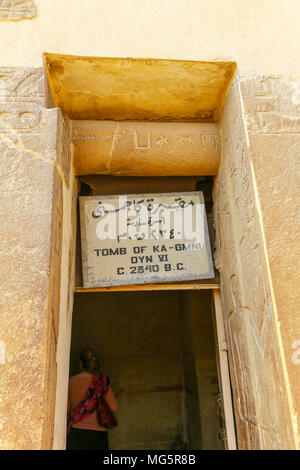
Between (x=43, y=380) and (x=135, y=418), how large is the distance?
131 inches

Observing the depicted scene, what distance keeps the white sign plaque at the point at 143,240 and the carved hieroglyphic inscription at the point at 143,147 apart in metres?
0.19

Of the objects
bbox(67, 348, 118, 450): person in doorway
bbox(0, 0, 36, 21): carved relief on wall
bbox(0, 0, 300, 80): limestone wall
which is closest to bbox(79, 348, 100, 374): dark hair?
bbox(67, 348, 118, 450): person in doorway

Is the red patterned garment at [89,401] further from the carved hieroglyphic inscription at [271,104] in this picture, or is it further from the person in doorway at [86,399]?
the carved hieroglyphic inscription at [271,104]

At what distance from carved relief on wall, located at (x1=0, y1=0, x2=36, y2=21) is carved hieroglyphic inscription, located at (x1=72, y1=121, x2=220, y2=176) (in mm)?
588

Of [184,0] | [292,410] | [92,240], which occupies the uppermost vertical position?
[184,0]

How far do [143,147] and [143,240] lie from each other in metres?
0.55

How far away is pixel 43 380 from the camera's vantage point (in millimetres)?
1425

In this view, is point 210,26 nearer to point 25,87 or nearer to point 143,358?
point 25,87

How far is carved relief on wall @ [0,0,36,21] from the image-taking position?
191 centimetres

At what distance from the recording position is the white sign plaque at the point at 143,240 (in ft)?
7.06

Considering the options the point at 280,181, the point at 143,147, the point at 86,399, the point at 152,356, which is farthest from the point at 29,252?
the point at 152,356

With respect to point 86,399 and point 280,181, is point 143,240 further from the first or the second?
point 86,399

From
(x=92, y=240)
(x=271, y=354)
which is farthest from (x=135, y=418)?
(x=271, y=354)

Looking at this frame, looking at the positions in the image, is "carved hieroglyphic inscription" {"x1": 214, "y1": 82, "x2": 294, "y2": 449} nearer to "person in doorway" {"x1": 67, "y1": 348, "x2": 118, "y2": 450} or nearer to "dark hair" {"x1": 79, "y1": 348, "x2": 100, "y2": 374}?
"person in doorway" {"x1": 67, "y1": 348, "x2": 118, "y2": 450}
